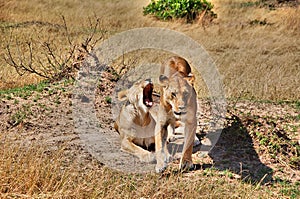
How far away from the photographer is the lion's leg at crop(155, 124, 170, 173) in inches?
183

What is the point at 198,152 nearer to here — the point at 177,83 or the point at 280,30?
the point at 177,83

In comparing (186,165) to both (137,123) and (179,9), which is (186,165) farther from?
(179,9)

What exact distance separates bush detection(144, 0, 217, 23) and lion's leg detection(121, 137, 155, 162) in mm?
12184

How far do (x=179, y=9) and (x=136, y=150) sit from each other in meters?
12.8

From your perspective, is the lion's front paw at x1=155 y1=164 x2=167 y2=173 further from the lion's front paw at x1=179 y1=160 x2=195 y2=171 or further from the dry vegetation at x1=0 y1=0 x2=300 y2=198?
the lion's front paw at x1=179 y1=160 x2=195 y2=171

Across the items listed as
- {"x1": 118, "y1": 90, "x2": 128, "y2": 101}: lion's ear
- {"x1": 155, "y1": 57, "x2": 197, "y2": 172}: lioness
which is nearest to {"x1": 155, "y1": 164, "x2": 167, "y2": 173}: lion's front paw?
{"x1": 155, "y1": 57, "x2": 197, "y2": 172}: lioness

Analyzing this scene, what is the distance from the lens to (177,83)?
4.47 metres

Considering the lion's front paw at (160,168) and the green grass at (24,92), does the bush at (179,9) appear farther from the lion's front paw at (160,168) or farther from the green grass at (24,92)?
the lion's front paw at (160,168)

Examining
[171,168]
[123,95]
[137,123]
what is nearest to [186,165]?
[171,168]

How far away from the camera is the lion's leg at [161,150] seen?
464 cm

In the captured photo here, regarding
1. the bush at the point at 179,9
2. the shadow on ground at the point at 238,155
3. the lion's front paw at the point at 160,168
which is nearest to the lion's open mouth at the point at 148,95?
the lion's front paw at the point at 160,168

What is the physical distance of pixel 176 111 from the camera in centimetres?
440

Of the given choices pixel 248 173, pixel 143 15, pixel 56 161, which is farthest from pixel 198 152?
pixel 143 15

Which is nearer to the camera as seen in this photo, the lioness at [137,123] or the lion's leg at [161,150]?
the lion's leg at [161,150]
